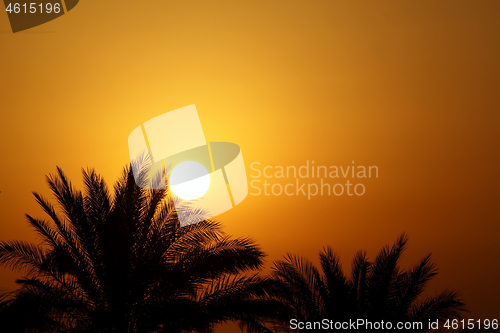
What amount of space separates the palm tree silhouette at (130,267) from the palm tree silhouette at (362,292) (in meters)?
0.77

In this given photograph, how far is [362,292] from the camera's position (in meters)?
8.08

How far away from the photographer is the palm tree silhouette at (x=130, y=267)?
7.15 m

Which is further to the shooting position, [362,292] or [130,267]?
[362,292]

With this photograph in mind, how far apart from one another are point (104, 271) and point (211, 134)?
4933mm

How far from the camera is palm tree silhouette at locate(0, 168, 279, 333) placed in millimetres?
7152

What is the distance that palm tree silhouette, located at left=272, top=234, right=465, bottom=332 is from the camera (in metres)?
7.80

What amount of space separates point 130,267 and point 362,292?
4.67 metres

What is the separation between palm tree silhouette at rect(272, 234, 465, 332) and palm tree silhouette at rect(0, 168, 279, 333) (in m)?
0.77

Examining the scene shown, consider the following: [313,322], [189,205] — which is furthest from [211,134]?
[313,322]

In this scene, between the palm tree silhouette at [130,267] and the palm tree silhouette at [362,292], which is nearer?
the palm tree silhouette at [130,267]

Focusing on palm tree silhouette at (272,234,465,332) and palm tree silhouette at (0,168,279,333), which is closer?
palm tree silhouette at (0,168,279,333)

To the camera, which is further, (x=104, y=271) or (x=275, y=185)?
(x=275, y=185)

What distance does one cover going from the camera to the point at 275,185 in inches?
452

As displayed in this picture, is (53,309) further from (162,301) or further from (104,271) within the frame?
(162,301)
